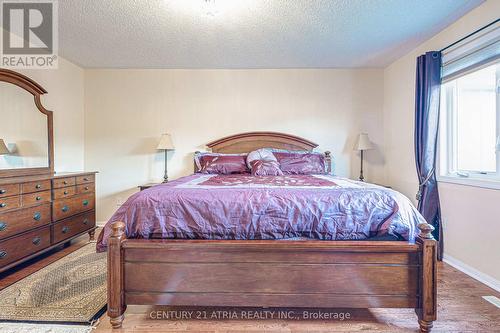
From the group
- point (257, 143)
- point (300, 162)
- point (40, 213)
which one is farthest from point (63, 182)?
point (300, 162)

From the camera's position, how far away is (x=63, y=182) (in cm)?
290

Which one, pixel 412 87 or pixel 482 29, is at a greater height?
pixel 482 29

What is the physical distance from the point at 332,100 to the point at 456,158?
1.72m

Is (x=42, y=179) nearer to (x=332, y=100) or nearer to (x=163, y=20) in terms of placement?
(x=163, y=20)

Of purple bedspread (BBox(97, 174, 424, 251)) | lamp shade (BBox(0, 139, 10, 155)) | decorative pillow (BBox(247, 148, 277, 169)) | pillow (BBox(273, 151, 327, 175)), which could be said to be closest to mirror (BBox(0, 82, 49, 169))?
lamp shade (BBox(0, 139, 10, 155))

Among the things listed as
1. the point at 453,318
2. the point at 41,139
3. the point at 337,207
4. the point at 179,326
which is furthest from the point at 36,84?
the point at 453,318

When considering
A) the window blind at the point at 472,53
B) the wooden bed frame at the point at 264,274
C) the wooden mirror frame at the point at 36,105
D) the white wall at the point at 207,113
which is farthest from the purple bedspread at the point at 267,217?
the white wall at the point at 207,113

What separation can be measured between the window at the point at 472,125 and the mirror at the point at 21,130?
14.3ft

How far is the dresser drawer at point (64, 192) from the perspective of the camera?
2.81 m

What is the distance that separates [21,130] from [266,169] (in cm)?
264

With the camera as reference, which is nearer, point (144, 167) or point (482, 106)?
point (482, 106)

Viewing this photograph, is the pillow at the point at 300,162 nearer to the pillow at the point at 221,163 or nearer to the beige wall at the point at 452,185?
the pillow at the point at 221,163

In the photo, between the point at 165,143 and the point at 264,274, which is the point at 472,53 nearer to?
the point at 264,274

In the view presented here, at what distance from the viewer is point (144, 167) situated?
3.95 meters
